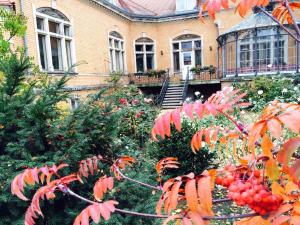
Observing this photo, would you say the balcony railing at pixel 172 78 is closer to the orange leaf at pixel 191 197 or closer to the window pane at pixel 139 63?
the window pane at pixel 139 63

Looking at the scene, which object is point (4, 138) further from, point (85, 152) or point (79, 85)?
point (79, 85)

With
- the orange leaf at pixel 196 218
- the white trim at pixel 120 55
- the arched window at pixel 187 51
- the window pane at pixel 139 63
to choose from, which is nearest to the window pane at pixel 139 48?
the window pane at pixel 139 63

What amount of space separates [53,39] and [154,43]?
942cm

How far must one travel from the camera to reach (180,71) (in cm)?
1989

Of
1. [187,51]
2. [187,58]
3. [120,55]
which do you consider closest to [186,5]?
[187,51]

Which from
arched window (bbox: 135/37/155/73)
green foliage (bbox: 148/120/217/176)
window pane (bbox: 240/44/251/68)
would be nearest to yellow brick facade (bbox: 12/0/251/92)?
arched window (bbox: 135/37/155/73)

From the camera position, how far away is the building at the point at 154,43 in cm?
1220

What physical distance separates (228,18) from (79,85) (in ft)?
35.7

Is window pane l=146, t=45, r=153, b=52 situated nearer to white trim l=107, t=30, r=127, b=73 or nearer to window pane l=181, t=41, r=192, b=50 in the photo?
window pane l=181, t=41, r=192, b=50

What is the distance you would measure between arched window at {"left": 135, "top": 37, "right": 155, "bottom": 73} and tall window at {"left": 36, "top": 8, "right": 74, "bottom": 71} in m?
7.38

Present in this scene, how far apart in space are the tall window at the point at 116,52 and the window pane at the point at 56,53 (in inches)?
177

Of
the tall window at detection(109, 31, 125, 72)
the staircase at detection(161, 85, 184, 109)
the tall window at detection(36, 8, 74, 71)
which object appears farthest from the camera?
the tall window at detection(109, 31, 125, 72)

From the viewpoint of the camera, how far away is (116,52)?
17469 millimetres

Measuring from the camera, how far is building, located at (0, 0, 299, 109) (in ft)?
40.0
